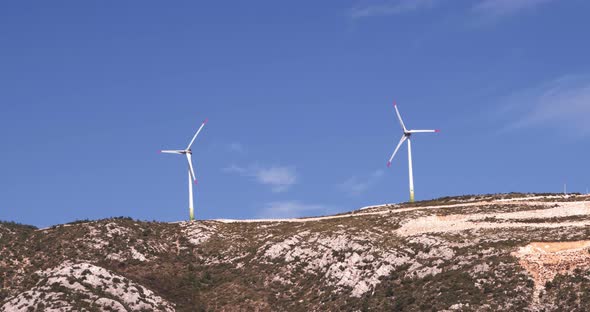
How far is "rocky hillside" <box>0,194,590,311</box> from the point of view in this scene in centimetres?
10251

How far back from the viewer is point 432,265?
112 meters

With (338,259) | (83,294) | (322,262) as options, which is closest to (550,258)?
(338,259)

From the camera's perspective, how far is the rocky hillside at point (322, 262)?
10251 cm

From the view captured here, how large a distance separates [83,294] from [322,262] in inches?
1329

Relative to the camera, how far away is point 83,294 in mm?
110688

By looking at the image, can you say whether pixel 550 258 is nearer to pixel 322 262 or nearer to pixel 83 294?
pixel 322 262

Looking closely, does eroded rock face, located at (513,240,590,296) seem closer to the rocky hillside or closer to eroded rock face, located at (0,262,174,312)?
the rocky hillside

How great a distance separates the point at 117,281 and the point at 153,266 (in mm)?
14295

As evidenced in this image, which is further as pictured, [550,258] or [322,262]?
[322,262]

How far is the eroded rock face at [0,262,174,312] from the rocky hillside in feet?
0.56

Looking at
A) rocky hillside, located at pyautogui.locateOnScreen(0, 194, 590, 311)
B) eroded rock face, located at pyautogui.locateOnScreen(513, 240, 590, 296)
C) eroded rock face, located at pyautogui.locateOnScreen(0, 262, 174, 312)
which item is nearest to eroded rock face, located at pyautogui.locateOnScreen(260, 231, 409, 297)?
rocky hillside, located at pyautogui.locateOnScreen(0, 194, 590, 311)

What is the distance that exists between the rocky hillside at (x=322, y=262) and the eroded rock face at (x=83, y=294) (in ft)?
0.56

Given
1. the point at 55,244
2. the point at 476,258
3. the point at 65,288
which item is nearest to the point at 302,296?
the point at 476,258

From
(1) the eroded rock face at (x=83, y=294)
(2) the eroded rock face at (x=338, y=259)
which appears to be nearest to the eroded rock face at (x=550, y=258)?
(2) the eroded rock face at (x=338, y=259)
